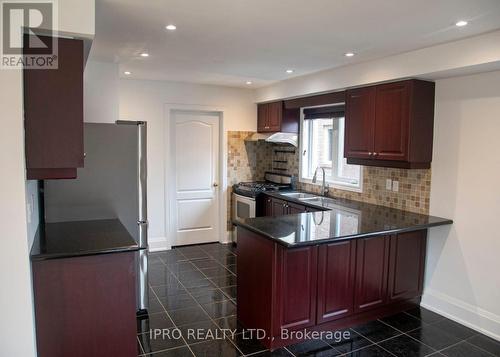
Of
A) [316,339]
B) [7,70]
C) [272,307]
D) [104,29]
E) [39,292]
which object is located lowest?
[316,339]

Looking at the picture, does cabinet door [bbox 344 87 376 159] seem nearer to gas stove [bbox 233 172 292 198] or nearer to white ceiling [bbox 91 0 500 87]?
white ceiling [bbox 91 0 500 87]

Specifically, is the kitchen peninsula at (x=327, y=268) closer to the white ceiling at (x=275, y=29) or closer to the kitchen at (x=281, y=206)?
the kitchen at (x=281, y=206)

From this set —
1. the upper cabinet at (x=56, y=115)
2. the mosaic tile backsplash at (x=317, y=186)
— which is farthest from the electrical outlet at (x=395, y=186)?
the upper cabinet at (x=56, y=115)

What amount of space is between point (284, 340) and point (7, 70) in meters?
2.51

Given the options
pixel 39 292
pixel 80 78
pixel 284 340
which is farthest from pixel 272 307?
pixel 80 78

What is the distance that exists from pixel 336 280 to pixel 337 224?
469mm

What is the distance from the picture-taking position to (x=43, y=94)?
2.11 meters

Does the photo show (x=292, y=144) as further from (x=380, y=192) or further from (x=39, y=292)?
(x=39, y=292)

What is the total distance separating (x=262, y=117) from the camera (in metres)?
5.76

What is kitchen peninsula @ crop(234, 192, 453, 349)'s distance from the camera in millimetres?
2746

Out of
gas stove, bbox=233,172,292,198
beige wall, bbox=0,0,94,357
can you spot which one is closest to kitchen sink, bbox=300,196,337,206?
gas stove, bbox=233,172,292,198

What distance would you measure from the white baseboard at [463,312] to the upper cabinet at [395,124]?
1254 mm

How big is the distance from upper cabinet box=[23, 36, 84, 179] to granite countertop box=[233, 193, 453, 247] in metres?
1.42

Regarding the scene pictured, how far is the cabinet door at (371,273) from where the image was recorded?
10.2 feet
